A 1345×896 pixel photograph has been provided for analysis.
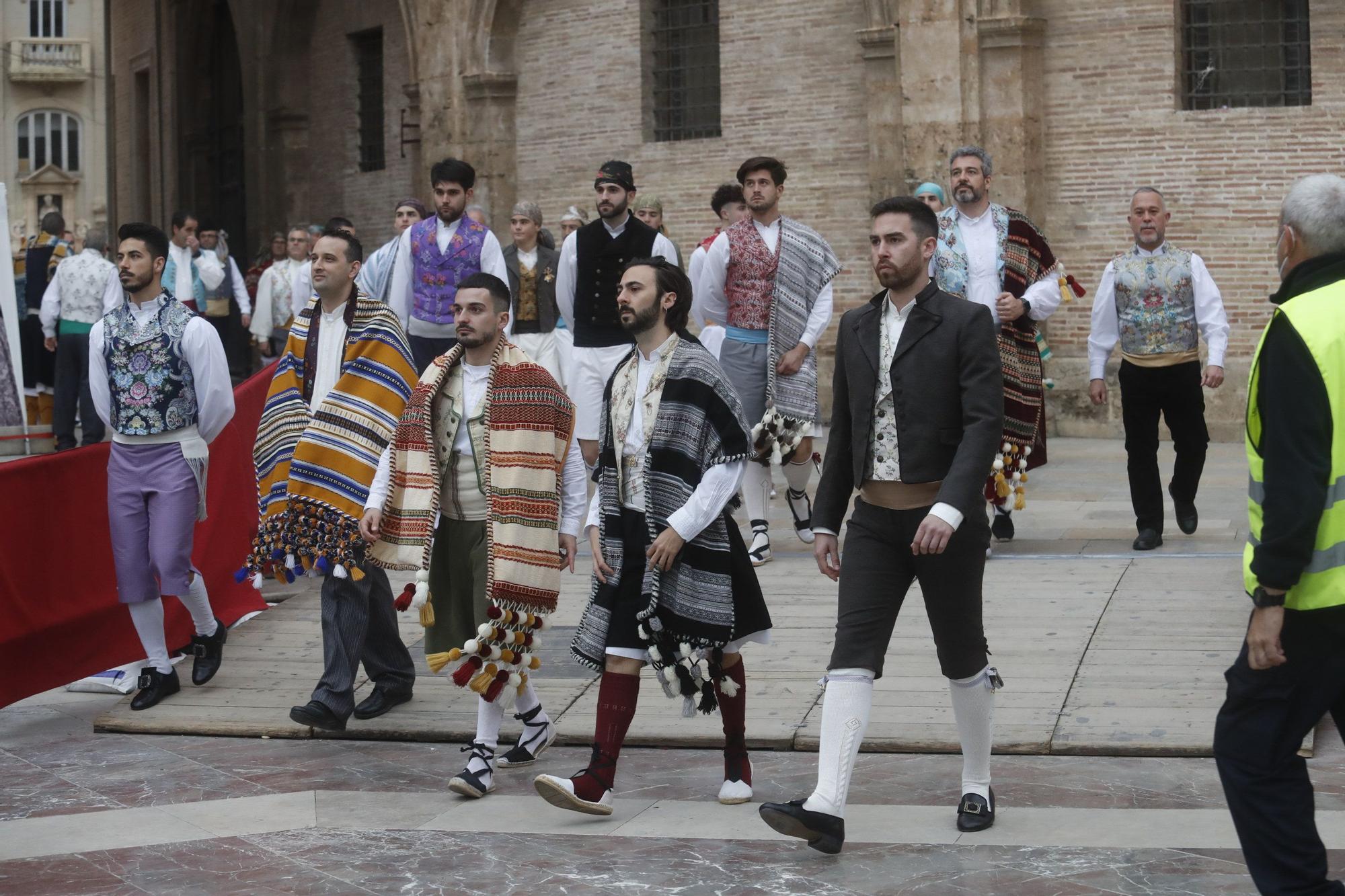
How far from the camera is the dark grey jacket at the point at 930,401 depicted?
5.50 meters

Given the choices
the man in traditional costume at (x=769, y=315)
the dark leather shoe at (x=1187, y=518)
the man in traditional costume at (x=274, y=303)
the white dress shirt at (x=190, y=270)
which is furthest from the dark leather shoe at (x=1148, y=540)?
the man in traditional costume at (x=274, y=303)

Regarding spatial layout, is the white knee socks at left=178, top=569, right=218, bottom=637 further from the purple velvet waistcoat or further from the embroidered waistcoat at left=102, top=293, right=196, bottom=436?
the purple velvet waistcoat

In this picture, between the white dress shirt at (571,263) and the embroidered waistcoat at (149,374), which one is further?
the white dress shirt at (571,263)

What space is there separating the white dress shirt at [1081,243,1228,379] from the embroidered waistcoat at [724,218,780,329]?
71.0 inches

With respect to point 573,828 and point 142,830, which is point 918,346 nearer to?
point 573,828

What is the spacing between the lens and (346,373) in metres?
7.42

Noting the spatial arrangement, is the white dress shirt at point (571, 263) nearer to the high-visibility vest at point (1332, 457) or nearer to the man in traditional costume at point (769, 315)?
the man in traditional costume at point (769, 315)

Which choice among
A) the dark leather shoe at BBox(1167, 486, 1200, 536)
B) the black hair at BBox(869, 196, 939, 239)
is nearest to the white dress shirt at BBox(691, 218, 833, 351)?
the dark leather shoe at BBox(1167, 486, 1200, 536)

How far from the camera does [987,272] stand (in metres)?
9.45

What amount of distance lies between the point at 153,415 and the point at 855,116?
35.4 feet

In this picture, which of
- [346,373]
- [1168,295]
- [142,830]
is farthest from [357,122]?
[142,830]

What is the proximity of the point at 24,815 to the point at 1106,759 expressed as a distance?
3770 millimetres

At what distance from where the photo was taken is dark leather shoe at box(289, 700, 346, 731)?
7230 millimetres

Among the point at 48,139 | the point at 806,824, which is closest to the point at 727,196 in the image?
the point at 806,824
